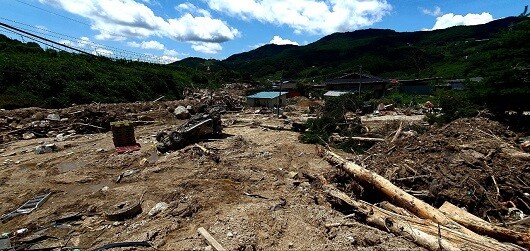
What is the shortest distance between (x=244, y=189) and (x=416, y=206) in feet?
10.7

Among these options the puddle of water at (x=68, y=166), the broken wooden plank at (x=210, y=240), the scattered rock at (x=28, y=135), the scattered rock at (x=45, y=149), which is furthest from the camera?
the scattered rock at (x=28, y=135)

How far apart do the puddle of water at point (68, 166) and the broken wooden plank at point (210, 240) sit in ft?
20.0

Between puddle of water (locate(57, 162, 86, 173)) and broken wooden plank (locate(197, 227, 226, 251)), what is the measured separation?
6095 mm

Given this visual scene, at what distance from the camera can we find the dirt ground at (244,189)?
4.60 m

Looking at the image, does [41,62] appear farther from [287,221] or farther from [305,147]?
[287,221]

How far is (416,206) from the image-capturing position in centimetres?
495

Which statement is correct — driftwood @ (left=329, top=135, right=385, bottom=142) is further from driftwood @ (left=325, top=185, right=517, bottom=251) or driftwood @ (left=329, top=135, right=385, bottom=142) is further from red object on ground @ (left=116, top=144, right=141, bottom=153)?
red object on ground @ (left=116, top=144, right=141, bottom=153)

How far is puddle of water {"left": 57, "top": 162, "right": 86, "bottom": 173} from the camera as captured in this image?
28.6 feet

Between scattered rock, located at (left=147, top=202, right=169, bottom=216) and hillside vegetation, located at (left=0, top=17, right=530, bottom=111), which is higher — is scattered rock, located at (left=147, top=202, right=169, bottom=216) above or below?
below

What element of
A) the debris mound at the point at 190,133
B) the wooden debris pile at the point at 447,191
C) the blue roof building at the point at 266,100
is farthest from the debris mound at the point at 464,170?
the blue roof building at the point at 266,100

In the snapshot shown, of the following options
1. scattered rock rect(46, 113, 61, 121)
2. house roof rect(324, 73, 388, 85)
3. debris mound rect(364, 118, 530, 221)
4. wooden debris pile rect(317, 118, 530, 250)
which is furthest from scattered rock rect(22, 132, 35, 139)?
house roof rect(324, 73, 388, 85)

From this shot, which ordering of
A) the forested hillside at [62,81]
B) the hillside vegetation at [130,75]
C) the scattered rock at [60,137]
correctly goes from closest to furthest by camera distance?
the hillside vegetation at [130,75] < the scattered rock at [60,137] < the forested hillside at [62,81]

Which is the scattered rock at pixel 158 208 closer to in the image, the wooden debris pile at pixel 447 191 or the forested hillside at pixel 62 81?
the wooden debris pile at pixel 447 191

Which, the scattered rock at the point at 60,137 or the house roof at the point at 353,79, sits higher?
the house roof at the point at 353,79
